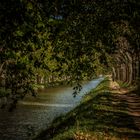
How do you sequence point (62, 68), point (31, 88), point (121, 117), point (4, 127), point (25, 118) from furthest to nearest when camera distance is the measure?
point (25, 118) → point (4, 127) → point (121, 117) → point (62, 68) → point (31, 88)

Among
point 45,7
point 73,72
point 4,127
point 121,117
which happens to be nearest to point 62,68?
point 73,72

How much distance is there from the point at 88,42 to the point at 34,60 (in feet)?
11.2

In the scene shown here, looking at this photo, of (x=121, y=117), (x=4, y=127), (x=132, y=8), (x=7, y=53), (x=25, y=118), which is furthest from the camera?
(x=25, y=118)

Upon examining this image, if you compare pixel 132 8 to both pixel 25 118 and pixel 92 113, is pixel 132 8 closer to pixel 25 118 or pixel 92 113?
pixel 92 113

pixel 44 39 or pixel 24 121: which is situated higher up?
pixel 44 39

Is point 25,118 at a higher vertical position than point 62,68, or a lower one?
lower

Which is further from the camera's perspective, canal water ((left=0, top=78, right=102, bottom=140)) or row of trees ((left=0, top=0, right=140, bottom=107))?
canal water ((left=0, top=78, right=102, bottom=140))

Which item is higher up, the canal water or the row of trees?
the row of trees

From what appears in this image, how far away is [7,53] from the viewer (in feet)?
24.1

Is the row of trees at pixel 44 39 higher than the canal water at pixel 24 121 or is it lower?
higher

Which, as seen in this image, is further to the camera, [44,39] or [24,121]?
[24,121]

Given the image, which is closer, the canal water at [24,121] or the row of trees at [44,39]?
the row of trees at [44,39]

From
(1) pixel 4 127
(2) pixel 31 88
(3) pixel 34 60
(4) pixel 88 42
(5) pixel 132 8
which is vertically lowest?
(1) pixel 4 127

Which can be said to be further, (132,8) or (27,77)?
(132,8)
